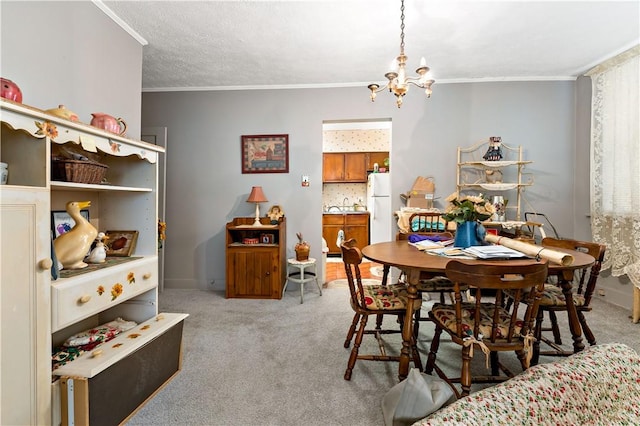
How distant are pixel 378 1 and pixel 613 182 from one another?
2.94m

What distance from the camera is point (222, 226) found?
393 centimetres

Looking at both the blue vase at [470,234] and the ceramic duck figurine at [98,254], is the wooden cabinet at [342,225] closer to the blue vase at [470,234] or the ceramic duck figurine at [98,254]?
the blue vase at [470,234]

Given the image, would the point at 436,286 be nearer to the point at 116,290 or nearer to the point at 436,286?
the point at 436,286

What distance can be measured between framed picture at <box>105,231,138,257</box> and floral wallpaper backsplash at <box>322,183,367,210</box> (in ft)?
16.1

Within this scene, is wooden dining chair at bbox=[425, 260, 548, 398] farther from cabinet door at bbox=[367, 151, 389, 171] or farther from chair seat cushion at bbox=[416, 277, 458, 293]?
cabinet door at bbox=[367, 151, 389, 171]

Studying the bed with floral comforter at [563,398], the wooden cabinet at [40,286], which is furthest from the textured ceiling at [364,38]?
the bed with floral comforter at [563,398]

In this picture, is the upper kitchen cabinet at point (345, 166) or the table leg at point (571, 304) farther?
the upper kitchen cabinet at point (345, 166)

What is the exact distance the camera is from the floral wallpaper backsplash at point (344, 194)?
22.0 ft

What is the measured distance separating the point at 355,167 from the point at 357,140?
59 centimetres

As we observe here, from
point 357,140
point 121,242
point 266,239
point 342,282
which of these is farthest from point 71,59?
point 357,140

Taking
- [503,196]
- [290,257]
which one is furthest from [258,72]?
Answer: [503,196]

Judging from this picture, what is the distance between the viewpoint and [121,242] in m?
1.95

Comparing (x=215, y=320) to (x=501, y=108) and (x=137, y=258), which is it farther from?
(x=501, y=108)

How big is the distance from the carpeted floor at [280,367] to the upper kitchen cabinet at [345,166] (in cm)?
366
